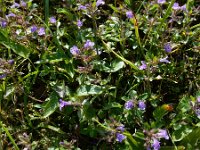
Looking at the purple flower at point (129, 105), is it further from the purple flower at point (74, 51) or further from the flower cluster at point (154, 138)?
the purple flower at point (74, 51)

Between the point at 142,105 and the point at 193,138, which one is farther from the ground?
the point at 142,105

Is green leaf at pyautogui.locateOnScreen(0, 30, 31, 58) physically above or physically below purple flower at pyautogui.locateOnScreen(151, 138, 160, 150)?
above

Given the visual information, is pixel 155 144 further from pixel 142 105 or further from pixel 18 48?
pixel 18 48

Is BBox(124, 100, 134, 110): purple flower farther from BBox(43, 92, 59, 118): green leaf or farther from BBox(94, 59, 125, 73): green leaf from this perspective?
BBox(43, 92, 59, 118): green leaf

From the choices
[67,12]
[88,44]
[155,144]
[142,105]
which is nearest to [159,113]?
[142,105]

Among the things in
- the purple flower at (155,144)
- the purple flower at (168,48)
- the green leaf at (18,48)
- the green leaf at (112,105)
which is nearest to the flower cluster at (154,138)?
the purple flower at (155,144)

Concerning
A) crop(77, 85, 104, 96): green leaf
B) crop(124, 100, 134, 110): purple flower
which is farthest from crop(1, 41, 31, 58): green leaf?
crop(124, 100, 134, 110): purple flower

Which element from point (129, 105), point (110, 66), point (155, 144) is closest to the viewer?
point (155, 144)

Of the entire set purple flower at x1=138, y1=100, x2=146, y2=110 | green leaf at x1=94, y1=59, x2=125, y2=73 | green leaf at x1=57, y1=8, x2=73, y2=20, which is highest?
green leaf at x1=57, y1=8, x2=73, y2=20

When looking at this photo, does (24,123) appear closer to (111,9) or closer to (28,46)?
(28,46)
